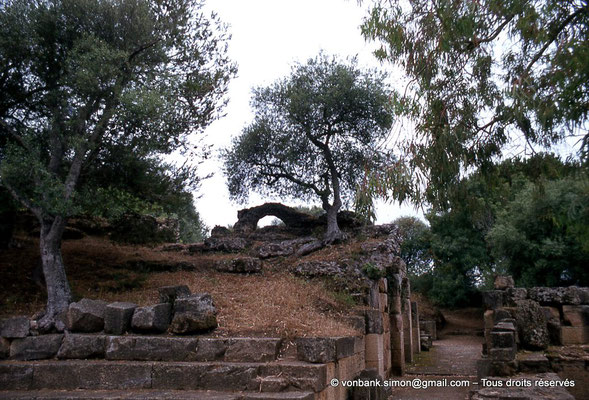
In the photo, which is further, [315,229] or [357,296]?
[315,229]

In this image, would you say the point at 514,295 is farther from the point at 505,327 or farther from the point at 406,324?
the point at 406,324

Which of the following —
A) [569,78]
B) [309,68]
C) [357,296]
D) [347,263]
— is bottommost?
[357,296]

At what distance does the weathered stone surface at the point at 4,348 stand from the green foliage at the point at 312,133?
13394 millimetres

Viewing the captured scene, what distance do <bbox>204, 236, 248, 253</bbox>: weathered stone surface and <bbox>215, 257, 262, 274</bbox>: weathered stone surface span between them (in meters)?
3.08

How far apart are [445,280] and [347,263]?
1769 cm

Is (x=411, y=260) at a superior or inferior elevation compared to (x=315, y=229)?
superior

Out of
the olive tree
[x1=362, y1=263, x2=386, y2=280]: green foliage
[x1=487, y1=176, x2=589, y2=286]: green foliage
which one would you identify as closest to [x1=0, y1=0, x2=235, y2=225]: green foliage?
the olive tree

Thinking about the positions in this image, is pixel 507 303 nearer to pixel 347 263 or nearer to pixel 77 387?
pixel 347 263

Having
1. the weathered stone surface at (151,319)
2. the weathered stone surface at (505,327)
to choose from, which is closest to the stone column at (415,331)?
the weathered stone surface at (505,327)

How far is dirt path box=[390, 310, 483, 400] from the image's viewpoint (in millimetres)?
11527

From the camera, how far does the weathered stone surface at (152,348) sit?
Answer: 7297 millimetres

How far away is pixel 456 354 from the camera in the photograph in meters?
19.7

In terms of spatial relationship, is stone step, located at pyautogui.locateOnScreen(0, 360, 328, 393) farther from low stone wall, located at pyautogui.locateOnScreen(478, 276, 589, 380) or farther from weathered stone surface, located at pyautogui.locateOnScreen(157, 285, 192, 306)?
low stone wall, located at pyautogui.locateOnScreen(478, 276, 589, 380)

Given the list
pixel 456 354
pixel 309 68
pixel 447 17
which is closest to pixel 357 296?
pixel 447 17
